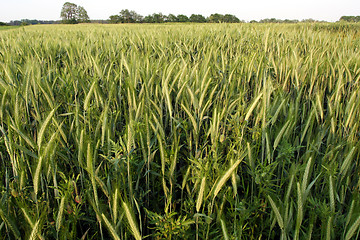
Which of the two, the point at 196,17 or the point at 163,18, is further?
the point at 196,17

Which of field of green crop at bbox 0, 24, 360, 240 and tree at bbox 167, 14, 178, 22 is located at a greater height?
tree at bbox 167, 14, 178, 22

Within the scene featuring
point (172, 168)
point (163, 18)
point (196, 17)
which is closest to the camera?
point (172, 168)

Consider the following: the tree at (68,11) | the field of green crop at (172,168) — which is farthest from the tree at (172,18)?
the field of green crop at (172,168)

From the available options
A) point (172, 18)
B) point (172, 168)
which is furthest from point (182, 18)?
A: point (172, 168)

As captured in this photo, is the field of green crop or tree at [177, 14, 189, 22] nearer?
the field of green crop

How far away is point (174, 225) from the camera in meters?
0.62

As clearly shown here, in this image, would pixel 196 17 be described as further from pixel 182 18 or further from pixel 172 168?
Result: pixel 172 168

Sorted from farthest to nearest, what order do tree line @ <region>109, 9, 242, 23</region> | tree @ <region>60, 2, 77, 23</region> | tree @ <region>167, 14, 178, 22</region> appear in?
tree @ <region>60, 2, 77, 23</region> < tree @ <region>167, 14, 178, 22</region> < tree line @ <region>109, 9, 242, 23</region>

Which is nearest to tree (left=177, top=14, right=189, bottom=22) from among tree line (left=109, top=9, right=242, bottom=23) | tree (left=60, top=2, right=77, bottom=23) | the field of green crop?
tree line (left=109, top=9, right=242, bottom=23)

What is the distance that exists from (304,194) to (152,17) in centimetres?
5316

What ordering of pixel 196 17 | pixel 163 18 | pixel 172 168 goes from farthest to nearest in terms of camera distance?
pixel 196 17 → pixel 163 18 → pixel 172 168

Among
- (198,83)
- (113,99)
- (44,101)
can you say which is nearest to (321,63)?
(198,83)

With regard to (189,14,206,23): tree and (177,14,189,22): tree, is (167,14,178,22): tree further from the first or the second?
(189,14,206,23): tree

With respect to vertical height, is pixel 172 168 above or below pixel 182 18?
below
